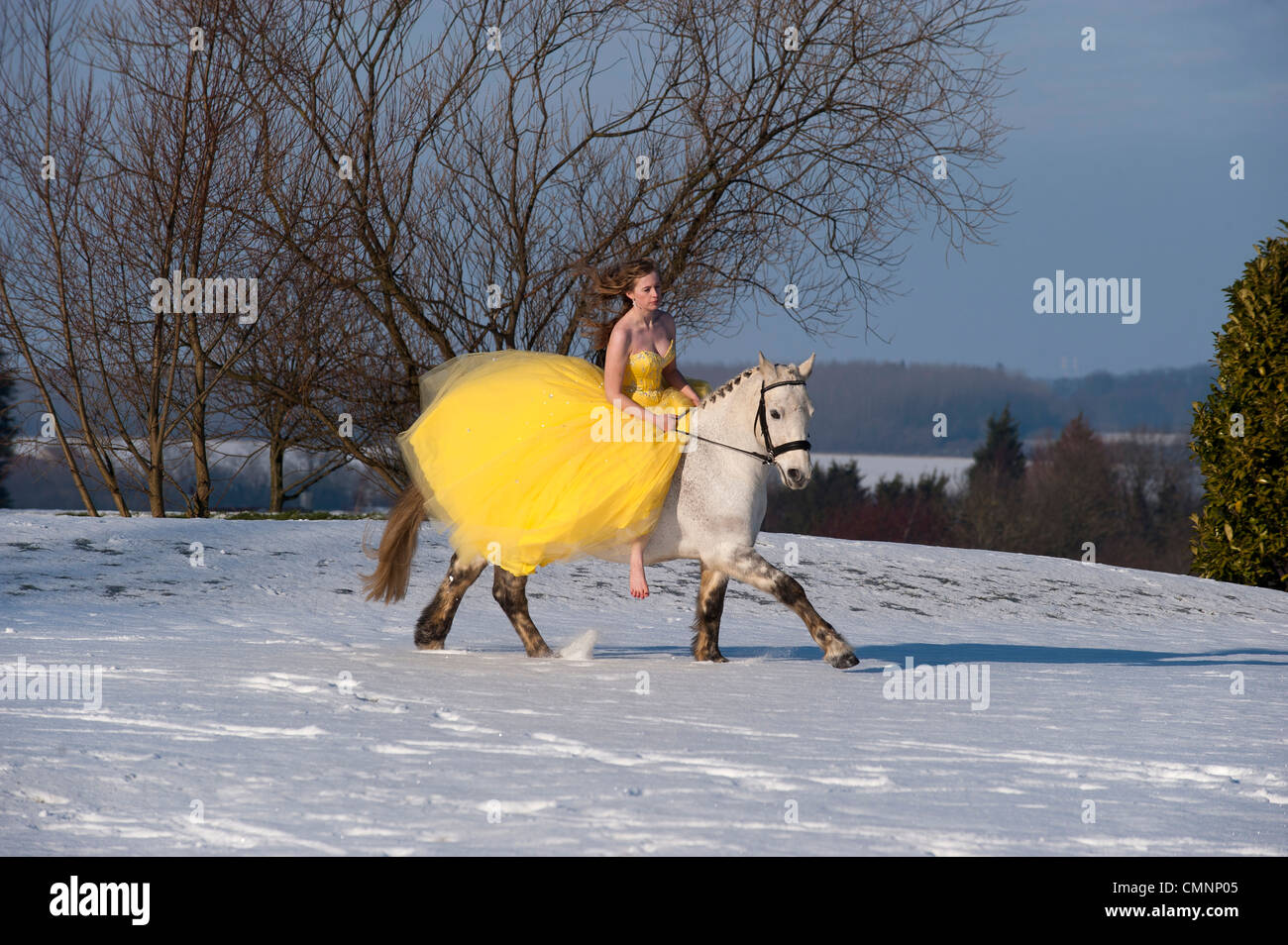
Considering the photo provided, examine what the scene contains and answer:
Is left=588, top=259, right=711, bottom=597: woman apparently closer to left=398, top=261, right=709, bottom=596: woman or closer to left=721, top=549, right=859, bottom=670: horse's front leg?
left=398, top=261, right=709, bottom=596: woman

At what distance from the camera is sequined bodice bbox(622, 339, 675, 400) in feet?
21.9

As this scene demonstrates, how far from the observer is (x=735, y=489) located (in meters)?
6.45

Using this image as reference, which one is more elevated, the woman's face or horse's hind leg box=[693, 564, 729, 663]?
the woman's face

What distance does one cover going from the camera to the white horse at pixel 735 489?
630 cm

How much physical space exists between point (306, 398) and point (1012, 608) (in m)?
8.12

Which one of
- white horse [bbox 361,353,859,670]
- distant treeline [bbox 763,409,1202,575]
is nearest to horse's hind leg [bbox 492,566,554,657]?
white horse [bbox 361,353,859,670]

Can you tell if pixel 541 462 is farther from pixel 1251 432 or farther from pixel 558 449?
pixel 1251 432

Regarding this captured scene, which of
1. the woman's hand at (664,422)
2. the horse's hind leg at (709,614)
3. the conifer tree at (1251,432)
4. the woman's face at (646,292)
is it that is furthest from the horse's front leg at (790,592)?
the conifer tree at (1251,432)

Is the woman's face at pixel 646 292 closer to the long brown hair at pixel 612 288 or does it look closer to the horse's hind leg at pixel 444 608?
the long brown hair at pixel 612 288

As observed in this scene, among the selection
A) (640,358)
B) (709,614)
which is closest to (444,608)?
Answer: (709,614)

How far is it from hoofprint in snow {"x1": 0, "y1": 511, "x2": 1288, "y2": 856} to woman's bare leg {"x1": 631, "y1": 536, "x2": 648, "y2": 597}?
417 millimetres

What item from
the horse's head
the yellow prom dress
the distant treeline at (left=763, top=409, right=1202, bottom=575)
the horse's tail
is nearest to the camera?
the horse's head

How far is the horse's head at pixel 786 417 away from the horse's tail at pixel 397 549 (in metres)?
2.02

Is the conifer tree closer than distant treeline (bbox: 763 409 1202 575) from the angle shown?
Yes
